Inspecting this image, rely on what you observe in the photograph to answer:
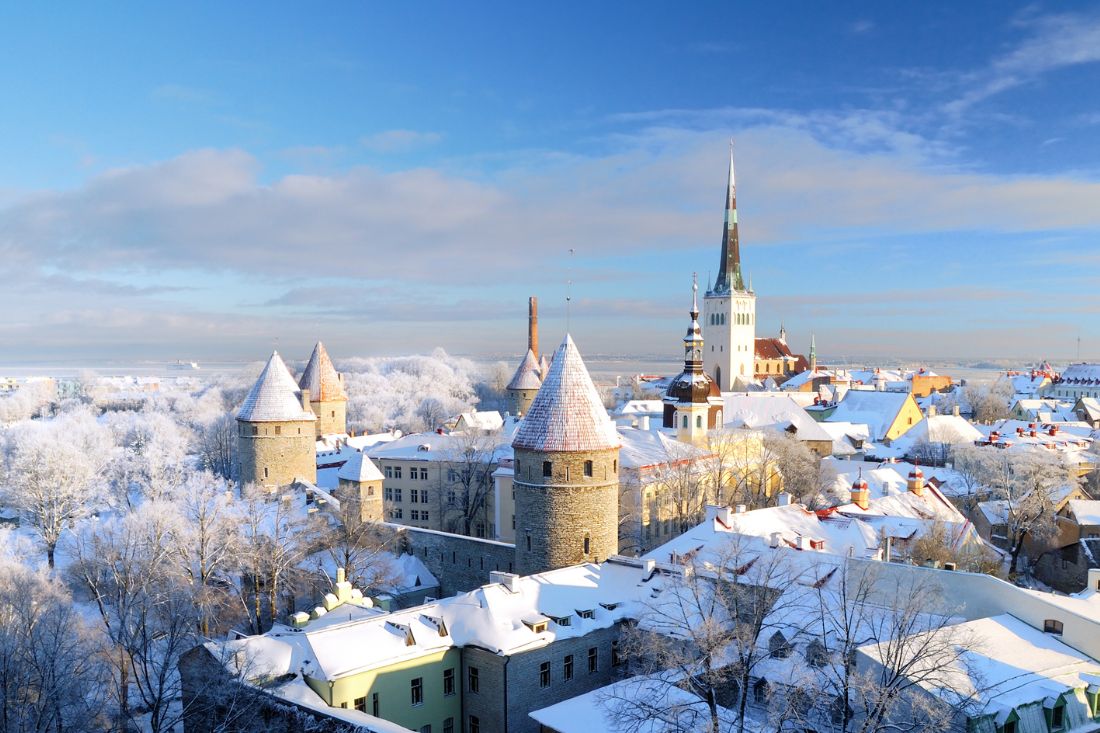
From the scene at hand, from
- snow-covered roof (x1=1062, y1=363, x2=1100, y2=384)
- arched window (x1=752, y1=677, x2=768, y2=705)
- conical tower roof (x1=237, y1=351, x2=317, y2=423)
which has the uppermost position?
conical tower roof (x1=237, y1=351, x2=317, y2=423)

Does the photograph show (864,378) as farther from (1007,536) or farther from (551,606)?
(551,606)

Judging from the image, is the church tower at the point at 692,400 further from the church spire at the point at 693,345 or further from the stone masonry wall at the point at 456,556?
the stone masonry wall at the point at 456,556

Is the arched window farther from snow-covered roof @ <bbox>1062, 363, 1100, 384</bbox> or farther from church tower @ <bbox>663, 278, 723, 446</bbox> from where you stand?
snow-covered roof @ <bbox>1062, 363, 1100, 384</bbox>

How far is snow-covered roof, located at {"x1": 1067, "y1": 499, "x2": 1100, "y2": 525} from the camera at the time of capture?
3944 centimetres

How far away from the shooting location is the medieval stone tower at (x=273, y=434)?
138ft

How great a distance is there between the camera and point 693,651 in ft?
65.1

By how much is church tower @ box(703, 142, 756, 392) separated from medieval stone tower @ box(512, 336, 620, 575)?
85.5 meters

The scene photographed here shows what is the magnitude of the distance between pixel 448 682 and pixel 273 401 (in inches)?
939

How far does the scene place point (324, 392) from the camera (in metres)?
62.3

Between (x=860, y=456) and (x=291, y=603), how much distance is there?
44286 millimetres

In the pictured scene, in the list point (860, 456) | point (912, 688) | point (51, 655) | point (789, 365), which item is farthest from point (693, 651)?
point (789, 365)

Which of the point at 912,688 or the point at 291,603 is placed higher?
the point at 912,688

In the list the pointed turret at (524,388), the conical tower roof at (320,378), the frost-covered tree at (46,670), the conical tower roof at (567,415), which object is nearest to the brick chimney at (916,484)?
the conical tower roof at (567,415)

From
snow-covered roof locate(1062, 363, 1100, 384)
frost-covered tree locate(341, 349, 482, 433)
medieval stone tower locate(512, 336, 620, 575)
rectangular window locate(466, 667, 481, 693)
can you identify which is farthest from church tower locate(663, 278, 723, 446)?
snow-covered roof locate(1062, 363, 1100, 384)
